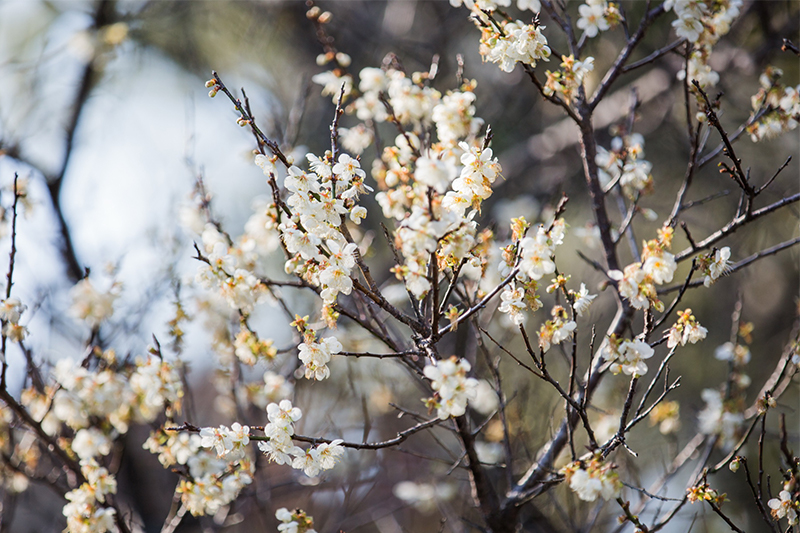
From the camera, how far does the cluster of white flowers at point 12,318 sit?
75.3 inches

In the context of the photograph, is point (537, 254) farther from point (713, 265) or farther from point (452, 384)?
point (713, 265)

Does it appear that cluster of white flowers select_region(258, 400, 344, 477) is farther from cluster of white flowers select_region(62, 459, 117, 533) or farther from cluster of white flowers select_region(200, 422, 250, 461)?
cluster of white flowers select_region(62, 459, 117, 533)

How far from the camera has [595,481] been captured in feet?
4.43

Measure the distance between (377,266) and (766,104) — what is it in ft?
9.77

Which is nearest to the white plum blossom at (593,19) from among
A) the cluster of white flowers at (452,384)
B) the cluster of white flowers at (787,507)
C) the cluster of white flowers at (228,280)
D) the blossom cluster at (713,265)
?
the blossom cluster at (713,265)

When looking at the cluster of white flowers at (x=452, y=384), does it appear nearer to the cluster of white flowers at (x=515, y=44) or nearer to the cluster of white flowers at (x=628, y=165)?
the cluster of white flowers at (x=515, y=44)

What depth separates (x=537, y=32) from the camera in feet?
5.27

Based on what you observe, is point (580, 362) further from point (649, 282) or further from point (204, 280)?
point (204, 280)

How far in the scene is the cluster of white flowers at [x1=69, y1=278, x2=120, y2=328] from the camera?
8.23 feet

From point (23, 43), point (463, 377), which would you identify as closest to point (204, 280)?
point (463, 377)

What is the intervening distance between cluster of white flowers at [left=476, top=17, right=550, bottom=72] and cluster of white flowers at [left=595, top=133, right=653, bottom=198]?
1.95ft

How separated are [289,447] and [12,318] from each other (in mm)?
1236

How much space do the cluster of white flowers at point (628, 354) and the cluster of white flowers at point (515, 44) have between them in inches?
33.8

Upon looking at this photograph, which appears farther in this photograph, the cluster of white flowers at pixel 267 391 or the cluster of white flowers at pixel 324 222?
the cluster of white flowers at pixel 267 391
